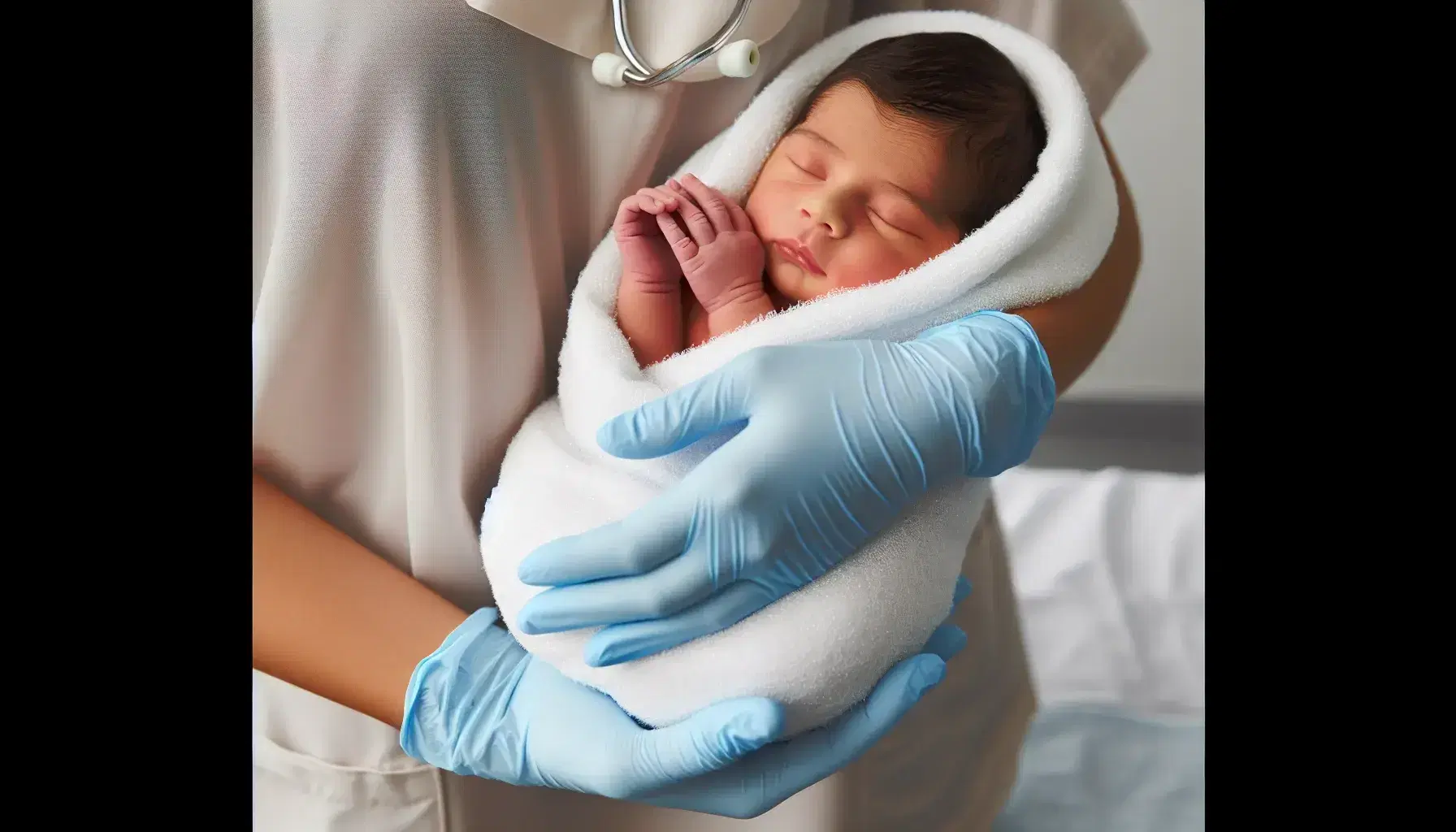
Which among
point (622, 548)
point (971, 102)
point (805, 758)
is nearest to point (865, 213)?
point (971, 102)

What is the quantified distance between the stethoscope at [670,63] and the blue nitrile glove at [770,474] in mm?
231

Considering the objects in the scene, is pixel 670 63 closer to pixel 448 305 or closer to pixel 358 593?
pixel 448 305

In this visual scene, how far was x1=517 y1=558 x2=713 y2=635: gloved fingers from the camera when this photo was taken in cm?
72

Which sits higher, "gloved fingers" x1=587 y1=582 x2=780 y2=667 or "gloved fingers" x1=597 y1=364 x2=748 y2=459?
"gloved fingers" x1=597 y1=364 x2=748 y2=459

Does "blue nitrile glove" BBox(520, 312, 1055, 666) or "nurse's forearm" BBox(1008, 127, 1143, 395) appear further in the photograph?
"nurse's forearm" BBox(1008, 127, 1143, 395)

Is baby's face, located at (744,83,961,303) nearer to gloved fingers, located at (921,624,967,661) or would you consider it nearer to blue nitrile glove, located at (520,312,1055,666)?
blue nitrile glove, located at (520,312,1055,666)

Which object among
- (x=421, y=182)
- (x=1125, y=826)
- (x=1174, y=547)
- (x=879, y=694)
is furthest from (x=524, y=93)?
(x=1125, y=826)

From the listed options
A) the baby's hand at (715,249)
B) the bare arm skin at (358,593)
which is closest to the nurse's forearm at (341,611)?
the bare arm skin at (358,593)

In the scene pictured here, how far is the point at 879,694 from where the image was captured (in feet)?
2.48

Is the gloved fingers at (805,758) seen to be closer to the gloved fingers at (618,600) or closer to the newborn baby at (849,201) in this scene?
the gloved fingers at (618,600)

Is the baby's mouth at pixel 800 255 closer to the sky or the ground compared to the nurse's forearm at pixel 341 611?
closer to the sky

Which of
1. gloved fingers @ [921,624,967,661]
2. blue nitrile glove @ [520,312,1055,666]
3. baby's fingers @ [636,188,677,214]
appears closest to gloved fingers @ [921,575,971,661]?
gloved fingers @ [921,624,967,661]

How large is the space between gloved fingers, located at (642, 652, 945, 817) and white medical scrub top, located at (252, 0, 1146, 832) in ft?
0.31

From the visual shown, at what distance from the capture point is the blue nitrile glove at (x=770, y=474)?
724 mm
